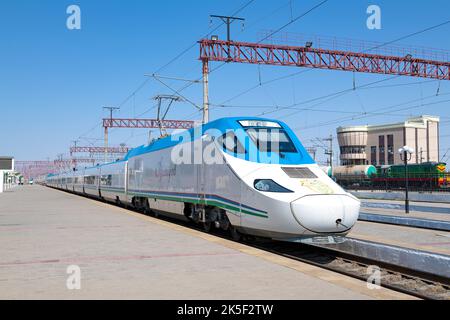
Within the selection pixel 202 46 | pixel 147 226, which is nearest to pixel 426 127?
pixel 202 46

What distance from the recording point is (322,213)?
355 inches

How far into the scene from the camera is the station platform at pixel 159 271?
6.18 m

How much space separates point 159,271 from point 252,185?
318 centimetres

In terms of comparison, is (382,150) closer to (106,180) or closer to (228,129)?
(106,180)

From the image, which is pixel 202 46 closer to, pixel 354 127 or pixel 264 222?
pixel 264 222

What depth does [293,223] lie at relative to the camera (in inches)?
357

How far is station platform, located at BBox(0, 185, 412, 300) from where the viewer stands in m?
6.18

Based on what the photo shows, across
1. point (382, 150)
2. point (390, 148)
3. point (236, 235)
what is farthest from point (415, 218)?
point (382, 150)

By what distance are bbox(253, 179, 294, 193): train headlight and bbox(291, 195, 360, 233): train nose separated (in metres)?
0.58

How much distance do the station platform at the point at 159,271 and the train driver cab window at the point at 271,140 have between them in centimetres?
243

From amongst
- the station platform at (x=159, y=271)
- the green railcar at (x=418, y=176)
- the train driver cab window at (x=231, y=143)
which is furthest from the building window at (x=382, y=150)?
the station platform at (x=159, y=271)

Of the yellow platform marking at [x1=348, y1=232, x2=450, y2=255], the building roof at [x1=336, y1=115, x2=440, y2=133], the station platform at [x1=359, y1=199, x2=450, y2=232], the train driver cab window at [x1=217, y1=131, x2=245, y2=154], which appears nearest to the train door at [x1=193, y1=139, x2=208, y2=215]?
the train driver cab window at [x1=217, y1=131, x2=245, y2=154]

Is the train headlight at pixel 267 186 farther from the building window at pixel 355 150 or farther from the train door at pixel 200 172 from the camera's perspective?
the building window at pixel 355 150

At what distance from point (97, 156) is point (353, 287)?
85.3m
